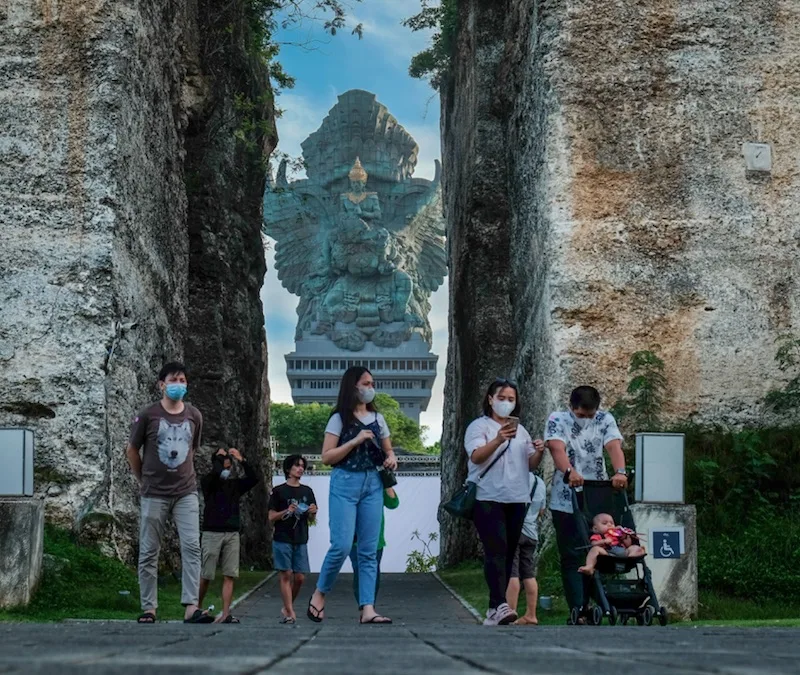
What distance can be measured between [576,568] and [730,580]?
261 centimetres

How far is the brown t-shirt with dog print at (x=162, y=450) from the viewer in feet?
28.9

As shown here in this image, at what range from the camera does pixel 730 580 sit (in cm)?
1055

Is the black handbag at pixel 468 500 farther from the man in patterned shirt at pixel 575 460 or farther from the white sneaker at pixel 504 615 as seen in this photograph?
the white sneaker at pixel 504 615

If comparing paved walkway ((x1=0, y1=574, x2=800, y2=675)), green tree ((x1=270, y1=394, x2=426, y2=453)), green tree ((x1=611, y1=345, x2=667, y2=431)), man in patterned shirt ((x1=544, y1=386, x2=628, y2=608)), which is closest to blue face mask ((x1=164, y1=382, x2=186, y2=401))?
man in patterned shirt ((x1=544, y1=386, x2=628, y2=608))

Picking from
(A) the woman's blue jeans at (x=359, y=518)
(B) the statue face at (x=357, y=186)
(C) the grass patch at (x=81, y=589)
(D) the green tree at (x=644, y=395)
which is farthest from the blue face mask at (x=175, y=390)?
(B) the statue face at (x=357, y=186)

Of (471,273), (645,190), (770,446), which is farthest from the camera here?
(471,273)

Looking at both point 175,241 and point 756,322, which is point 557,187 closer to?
point 756,322

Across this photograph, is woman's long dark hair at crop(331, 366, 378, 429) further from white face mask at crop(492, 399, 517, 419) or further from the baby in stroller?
the baby in stroller

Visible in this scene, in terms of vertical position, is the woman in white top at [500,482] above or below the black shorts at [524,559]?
above

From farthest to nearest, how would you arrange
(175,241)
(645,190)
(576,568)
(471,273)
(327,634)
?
(471,273) → (175,241) → (645,190) → (576,568) → (327,634)

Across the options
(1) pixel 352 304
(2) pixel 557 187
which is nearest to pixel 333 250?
(1) pixel 352 304

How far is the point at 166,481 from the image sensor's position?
885cm

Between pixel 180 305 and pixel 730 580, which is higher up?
pixel 180 305

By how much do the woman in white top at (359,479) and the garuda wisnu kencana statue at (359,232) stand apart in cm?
7520
